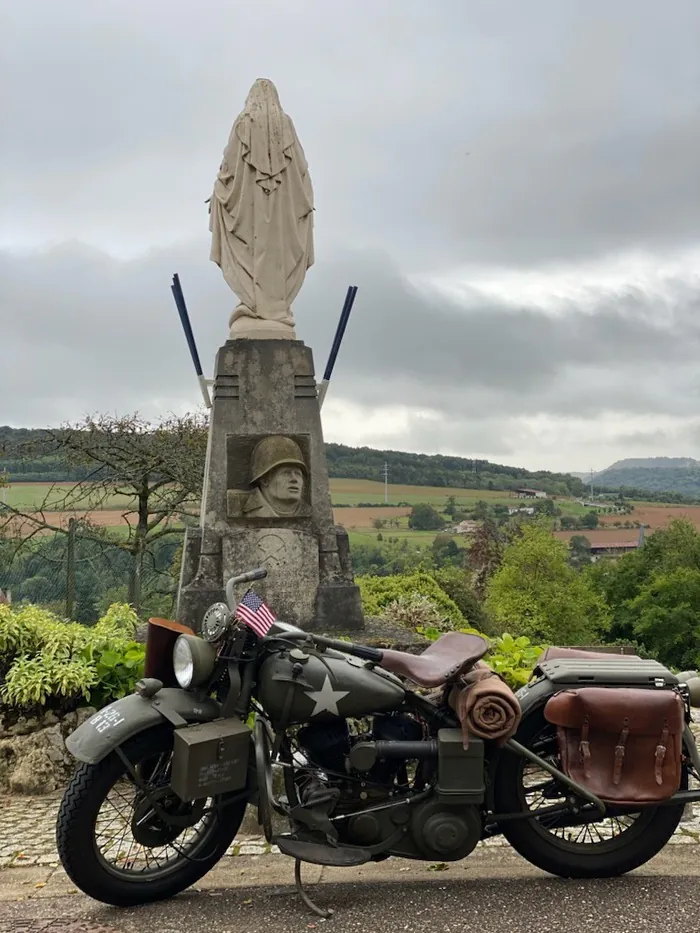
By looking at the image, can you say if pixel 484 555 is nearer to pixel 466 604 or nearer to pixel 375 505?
pixel 375 505

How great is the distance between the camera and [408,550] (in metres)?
27.8

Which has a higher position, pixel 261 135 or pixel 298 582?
pixel 261 135

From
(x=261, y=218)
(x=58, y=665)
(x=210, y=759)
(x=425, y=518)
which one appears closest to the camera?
(x=210, y=759)

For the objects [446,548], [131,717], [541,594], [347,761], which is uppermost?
[131,717]

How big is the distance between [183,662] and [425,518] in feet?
107

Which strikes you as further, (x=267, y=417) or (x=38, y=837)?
(x=267, y=417)

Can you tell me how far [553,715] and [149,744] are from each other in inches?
65.2

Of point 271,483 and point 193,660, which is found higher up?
point 271,483

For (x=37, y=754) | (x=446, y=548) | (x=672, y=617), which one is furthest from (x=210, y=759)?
(x=446, y=548)

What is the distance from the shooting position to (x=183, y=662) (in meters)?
3.42

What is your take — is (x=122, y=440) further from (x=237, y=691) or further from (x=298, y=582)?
(x=237, y=691)

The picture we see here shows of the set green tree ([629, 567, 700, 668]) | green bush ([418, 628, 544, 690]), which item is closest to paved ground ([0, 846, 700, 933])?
green bush ([418, 628, 544, 690])

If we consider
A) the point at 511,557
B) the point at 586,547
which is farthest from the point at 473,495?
the point at 511,557

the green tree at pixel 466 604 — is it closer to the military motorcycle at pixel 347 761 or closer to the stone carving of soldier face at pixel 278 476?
the stone carving of soldier face at pixel 278 476
